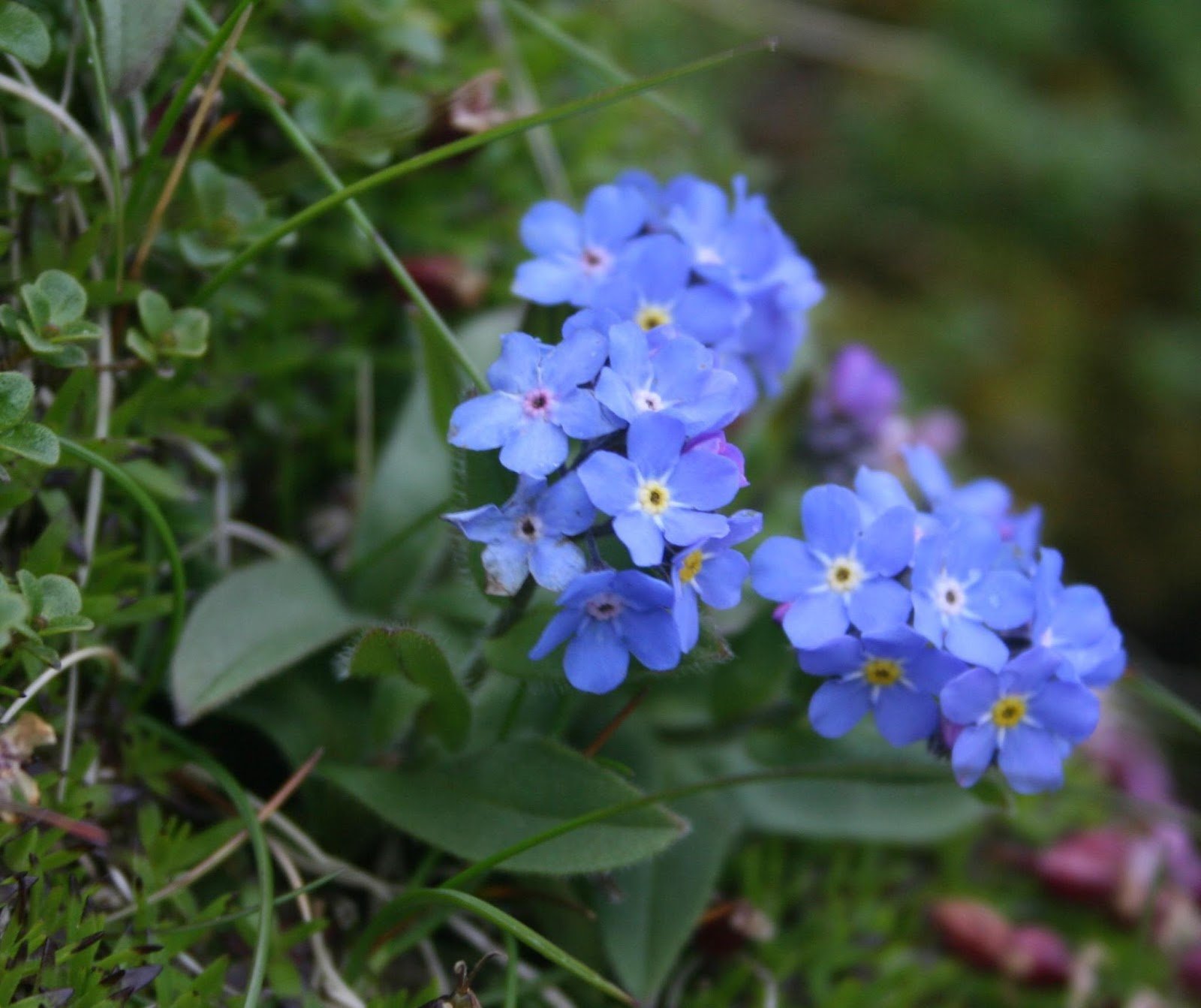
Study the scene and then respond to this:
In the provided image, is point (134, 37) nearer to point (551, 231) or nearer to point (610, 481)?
point (551, 231)

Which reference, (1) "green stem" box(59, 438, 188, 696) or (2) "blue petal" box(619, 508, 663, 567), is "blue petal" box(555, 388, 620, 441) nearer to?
(2) "blue petal" box(619, 508, 663, 567)

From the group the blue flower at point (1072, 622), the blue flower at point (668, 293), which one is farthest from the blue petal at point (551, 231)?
the blue flower at point (1072, 622)

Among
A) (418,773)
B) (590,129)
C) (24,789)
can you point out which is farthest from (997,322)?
(24,789)

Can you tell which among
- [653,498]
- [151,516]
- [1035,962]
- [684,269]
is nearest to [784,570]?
[653,498]

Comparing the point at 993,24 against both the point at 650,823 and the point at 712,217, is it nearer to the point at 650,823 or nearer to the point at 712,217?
the point at 712,217

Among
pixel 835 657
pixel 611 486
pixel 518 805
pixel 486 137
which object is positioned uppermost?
pixel 486 137
